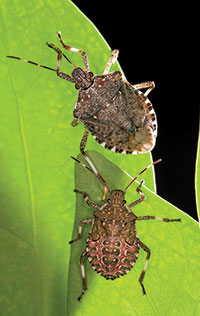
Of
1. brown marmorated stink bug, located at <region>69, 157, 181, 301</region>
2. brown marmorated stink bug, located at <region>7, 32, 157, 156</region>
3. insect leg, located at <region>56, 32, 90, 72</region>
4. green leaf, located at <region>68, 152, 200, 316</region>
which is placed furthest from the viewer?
brown marmorated stink bug, located at <region>7, 32, 157, 156</region>

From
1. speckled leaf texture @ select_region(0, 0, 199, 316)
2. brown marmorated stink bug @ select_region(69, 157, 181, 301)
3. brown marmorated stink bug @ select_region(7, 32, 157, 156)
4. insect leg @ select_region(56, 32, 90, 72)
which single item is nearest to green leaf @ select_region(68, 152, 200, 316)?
speckled leaf texture @ select_region(0, 0, 199, 316)

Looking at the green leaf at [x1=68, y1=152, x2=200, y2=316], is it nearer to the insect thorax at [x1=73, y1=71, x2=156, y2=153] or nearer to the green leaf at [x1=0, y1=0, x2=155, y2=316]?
the green leaf at [x1=0, y1=0, x2=155, y2=316]

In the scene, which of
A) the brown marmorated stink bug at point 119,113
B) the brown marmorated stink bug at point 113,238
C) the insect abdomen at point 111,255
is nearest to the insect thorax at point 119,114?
the brown marmorated stink bug at point 119,113

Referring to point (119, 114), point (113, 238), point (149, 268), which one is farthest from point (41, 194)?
point (119, 114)

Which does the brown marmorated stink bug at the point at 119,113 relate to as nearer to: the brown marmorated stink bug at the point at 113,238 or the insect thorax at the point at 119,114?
the insect thorax at the point at 119,114

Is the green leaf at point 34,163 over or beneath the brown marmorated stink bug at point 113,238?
over

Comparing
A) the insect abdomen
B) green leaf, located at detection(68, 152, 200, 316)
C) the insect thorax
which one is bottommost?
the insect abdomen

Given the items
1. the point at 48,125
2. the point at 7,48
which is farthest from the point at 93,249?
the point at 7,48
